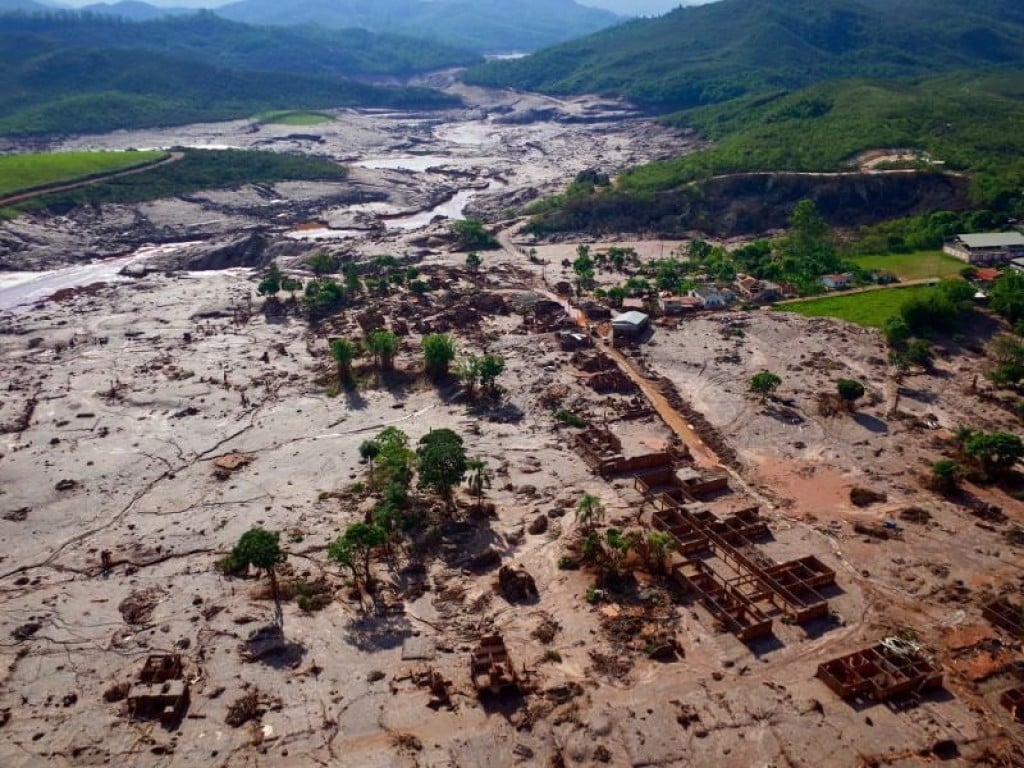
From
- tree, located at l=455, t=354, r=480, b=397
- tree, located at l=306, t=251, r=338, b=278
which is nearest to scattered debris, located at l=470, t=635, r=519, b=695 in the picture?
tree, located at l=455, t=354, r=480, b=397

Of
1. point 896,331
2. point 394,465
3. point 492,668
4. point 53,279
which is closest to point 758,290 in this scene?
point 896,331

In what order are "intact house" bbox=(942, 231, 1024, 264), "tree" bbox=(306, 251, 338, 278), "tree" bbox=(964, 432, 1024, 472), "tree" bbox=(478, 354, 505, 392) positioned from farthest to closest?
1. "tree" bbox=(306, 251, 338, 278)
2. "intact house" bbox=(942, 231, 1024, 264)
3. "tree" bbox=(478, 354, 505, 392)
4. "tree" bbox=(964, 432, 1024, 472)

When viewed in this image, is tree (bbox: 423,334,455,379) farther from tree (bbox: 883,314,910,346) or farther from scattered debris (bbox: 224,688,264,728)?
tree (bbox: 883,314,910,346)

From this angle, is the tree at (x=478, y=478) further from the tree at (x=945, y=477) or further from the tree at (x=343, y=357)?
the tree at (x=945, y=477)

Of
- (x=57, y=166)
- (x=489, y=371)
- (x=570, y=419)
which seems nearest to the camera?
(x=570, y=419)

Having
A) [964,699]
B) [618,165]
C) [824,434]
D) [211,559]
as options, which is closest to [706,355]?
[824,434]

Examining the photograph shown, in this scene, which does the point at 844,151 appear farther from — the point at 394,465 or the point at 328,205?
the point at 394,465

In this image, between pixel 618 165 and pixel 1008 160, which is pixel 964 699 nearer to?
pixel 1008 160
